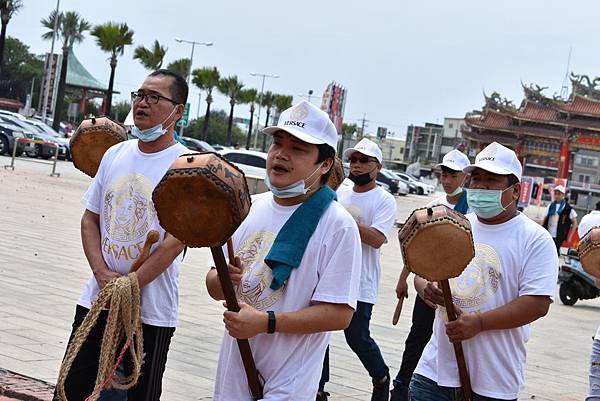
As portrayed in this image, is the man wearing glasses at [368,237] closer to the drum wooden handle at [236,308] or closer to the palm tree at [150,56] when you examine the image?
the drum wooden handle at [236,308]

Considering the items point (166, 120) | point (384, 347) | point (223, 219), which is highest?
point (166, 120)

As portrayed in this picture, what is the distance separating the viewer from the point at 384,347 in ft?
32.4

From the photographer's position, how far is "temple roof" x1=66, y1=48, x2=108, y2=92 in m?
93.9

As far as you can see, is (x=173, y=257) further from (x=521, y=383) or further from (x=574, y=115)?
(x=574, y=115)

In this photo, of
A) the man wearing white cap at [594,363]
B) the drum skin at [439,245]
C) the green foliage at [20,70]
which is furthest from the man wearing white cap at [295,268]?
the green foliage at [20,70]

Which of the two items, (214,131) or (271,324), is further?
(214,131)

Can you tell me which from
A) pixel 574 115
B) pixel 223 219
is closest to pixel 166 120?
pixel 223 219

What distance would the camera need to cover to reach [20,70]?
361 feet

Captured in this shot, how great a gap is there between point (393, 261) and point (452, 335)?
15722 mm

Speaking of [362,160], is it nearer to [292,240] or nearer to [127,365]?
[127,365]

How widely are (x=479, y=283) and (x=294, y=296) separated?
126 cm

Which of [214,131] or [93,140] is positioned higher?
[214,131]

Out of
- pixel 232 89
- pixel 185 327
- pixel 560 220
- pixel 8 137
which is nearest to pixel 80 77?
pixel 232 89

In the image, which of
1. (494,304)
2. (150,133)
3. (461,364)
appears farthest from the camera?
(150,133)
